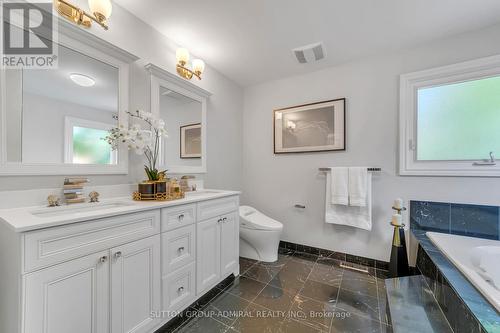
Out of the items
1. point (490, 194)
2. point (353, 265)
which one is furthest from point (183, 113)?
point (490, 194)

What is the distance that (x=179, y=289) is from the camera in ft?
4.44

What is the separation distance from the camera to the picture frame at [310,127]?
2.24 meters

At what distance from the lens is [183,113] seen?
6.52 ft

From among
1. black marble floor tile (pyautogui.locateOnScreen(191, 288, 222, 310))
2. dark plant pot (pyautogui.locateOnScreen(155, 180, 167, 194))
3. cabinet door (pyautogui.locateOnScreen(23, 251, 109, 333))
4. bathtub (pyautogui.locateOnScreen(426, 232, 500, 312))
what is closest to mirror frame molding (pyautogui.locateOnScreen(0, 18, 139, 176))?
dark plant pot (pyautogui.locateOnScreen(155, 180, 167, 194))

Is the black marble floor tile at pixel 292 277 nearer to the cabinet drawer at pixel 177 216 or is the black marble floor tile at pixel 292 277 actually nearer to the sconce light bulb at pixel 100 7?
the cabinet drawer at pixel 177 216

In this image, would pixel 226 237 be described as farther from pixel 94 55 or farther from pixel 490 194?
pixel 490 194

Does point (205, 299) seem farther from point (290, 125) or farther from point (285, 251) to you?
point (290, 125)

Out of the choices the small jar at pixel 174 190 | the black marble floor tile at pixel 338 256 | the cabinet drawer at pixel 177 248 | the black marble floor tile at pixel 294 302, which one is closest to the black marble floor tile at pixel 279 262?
the black marble floor tile at pixel 294 302

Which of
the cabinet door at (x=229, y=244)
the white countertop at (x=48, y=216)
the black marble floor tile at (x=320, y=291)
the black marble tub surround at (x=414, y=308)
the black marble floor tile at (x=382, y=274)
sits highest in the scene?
the white countertop at (x=48, y=216)

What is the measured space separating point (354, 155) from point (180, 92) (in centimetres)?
194

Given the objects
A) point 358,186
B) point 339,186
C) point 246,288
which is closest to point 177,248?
point 246,288

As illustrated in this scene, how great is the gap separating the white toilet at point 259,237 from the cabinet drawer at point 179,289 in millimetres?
820

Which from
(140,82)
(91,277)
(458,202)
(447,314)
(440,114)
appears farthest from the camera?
(440,114)

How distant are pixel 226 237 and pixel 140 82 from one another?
1493mm
